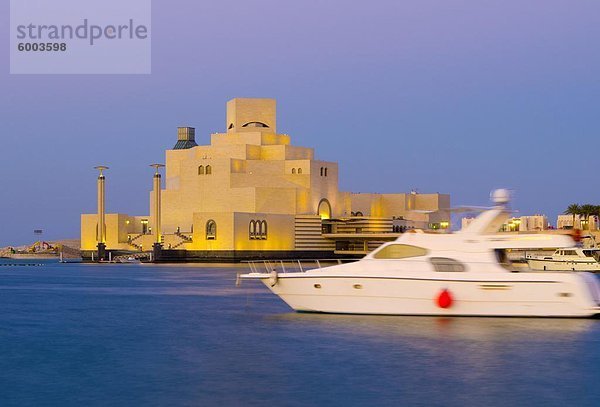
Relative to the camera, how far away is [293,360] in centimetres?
2934

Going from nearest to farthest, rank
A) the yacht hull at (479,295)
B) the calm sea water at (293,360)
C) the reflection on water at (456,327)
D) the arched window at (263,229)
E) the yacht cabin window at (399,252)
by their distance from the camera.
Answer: the calm sea water at (293,360)
the reflection on water at (456,327)
the yacht hull at (479,295)
the yacht cabin window at (399,252)
the arched window at (263,229)

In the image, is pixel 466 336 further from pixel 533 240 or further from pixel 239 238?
pixel 239 238

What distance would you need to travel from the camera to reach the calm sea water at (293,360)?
78.5ft

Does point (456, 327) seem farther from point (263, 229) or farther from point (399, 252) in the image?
point (263, 229)

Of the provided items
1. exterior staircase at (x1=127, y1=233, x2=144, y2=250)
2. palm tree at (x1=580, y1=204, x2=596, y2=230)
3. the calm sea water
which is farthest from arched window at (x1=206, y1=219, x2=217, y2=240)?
the calm sea water

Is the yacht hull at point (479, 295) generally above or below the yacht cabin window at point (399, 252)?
below

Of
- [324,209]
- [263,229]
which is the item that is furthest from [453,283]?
[324,209]

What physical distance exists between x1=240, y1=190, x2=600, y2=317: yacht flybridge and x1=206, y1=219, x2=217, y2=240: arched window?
96.9 metres

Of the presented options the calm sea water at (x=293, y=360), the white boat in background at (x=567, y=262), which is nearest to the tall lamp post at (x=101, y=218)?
the white boat in background at (x=567, y=262)

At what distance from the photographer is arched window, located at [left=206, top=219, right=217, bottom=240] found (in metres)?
133

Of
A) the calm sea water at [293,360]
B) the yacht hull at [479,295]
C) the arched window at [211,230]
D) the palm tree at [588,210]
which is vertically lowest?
the calm sea water at [293,360]

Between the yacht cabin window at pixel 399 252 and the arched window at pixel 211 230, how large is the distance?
97336 millimetres

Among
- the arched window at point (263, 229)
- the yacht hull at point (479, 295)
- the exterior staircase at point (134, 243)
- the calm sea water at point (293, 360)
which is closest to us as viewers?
the calm sea water at point (293, 360)

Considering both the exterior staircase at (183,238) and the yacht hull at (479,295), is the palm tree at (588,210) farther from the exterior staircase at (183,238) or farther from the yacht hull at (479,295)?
the yacht hull at (479,295)
